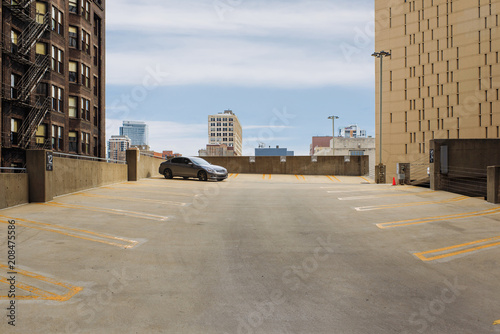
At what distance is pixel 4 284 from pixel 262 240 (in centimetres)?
520

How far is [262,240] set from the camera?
9.24 m

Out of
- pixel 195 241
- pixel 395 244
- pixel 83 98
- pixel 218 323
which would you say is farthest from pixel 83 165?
pixel 83 98

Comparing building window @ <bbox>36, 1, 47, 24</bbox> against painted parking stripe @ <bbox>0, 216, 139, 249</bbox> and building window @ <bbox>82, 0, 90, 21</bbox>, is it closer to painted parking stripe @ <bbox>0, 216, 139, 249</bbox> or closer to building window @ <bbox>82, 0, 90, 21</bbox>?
building window @ <bbox>82, 0, 90, 21</bbox>

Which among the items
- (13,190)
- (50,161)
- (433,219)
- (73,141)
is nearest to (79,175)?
(50,161)

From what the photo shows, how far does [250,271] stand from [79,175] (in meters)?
14.3

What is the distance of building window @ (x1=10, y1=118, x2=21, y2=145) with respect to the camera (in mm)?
28666

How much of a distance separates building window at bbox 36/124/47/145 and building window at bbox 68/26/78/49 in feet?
31.9

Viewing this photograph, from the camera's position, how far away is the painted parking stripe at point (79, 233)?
872cm

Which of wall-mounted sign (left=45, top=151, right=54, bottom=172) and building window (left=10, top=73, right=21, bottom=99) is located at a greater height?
building window (left=10, top=73, right=21, bottom=99)

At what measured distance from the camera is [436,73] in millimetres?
64500

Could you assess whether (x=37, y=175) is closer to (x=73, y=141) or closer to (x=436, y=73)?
(x=73, y=141)

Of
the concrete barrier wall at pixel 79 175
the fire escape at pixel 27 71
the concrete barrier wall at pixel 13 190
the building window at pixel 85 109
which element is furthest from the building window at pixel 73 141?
the concrete barrier wall at pixel 13 190

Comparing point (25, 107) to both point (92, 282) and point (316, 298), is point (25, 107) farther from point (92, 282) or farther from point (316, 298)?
point (316, 298)

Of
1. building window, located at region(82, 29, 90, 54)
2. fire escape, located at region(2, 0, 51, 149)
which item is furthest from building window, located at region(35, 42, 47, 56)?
building window, located at region(82, 29, 90, 54)
